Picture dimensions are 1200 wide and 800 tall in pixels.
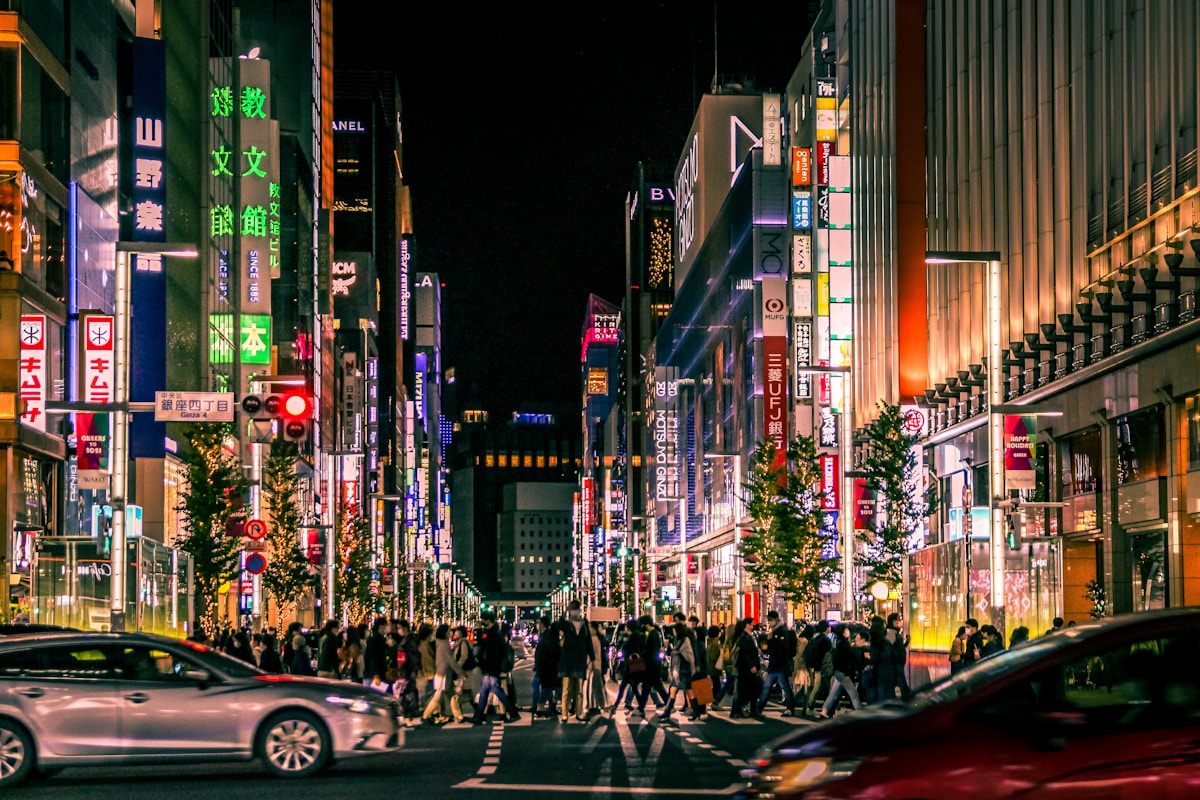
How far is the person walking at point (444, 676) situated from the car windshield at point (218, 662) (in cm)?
1013

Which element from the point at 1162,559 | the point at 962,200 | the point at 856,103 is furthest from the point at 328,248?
the point at 1162,559

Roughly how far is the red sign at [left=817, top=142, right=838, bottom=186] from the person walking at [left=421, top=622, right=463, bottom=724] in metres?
41.7

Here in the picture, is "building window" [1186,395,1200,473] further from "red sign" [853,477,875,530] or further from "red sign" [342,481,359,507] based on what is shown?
"red sign" [342,481,359,507]

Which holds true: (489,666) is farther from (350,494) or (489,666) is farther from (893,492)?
(350,494)

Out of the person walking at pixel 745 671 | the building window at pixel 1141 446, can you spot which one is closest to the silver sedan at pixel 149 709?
the person walking at pixel 745 671

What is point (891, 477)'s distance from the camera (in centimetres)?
4434

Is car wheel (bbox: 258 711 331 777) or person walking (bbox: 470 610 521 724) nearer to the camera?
car wheel (bbox: 258 711 331 777)

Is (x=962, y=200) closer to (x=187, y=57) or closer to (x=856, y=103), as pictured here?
(x=856, y=103)

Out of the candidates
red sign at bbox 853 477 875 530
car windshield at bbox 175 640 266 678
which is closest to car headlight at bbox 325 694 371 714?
car windshield at bbox 175 640 266 678

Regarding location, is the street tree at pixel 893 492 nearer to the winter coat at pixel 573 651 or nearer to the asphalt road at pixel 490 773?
the winter coat at pixel 573 651

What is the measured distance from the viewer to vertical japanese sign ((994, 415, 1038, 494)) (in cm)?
2986

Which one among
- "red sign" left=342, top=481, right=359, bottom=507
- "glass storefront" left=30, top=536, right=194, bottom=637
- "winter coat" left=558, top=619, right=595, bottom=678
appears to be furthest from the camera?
"red sign" left=342, top=481, right=359, bottom=507

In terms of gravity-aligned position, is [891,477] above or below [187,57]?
below

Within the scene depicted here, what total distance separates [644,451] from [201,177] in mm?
90179
